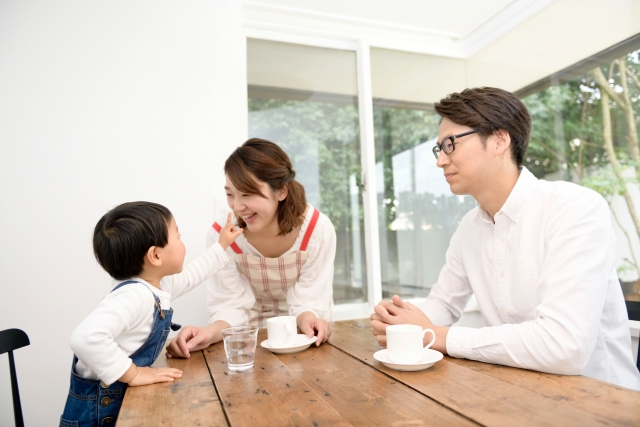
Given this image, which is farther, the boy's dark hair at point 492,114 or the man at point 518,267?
the boy's dark hair at point 492,114

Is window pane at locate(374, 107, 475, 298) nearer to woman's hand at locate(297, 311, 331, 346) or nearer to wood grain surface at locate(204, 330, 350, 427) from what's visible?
woman's hand at locate(297, 311, 331, 346)

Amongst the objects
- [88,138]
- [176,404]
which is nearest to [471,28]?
[88,138]

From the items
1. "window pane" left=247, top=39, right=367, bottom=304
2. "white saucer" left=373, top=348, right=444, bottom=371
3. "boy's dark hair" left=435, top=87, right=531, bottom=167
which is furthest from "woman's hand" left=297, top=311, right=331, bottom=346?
"window pane" left=247, top=39, right=367, bottom=304

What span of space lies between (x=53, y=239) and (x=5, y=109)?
2.26 ft

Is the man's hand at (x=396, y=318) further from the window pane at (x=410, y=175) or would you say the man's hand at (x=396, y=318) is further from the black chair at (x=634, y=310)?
the window pane at (x=410, y=175)

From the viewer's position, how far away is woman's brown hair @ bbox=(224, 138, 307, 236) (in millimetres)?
1649

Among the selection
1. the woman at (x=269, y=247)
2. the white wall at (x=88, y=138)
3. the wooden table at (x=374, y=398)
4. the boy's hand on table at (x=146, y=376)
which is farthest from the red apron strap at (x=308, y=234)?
the white wall at (x=88, y=138)

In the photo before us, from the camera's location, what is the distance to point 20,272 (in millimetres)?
2184

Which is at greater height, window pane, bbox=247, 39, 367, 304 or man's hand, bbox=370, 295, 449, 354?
window pane, bbox=247, 39, 367, 304

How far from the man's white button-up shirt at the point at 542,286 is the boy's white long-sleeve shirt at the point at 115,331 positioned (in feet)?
2.57

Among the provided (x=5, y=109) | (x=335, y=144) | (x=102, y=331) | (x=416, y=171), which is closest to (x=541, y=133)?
(x=416, y=171)

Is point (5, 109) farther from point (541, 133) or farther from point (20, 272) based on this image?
point (541, 133)

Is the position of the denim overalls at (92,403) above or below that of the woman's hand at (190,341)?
below

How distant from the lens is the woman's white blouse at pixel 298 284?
172 centimetres
